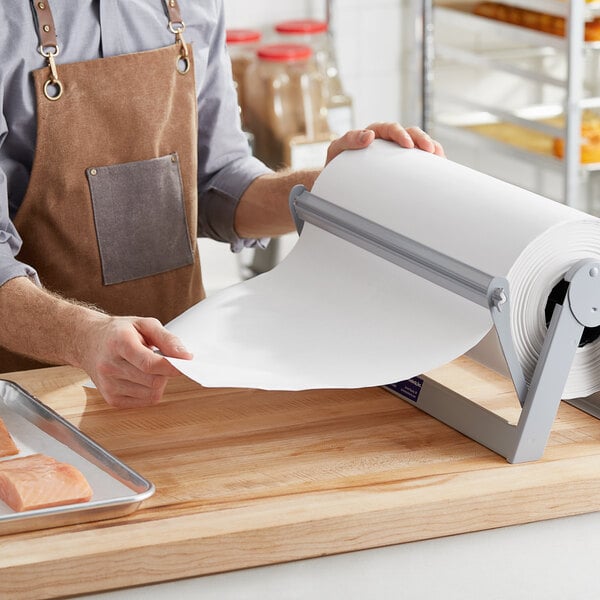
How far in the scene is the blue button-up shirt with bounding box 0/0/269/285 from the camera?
1642mm

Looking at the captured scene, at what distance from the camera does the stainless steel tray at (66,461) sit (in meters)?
1.15

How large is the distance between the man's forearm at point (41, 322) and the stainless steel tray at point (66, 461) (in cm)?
6

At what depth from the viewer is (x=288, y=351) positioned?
1.36 metres

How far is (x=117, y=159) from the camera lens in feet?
5.85

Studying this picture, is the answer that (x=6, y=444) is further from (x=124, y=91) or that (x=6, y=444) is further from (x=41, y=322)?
(x=124, y=91)

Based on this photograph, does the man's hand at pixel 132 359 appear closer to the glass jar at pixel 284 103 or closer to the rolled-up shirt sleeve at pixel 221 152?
the rolled-up shirt sleeve at pixel 221 152

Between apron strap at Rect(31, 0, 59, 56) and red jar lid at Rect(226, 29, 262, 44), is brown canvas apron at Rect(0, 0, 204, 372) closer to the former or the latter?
apron strap at Rect(31, 0, 59, 56)

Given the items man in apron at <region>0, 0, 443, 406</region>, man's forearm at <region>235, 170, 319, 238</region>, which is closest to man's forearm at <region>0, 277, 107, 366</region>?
man in apron at <region>0, 0, 443, 406</region>

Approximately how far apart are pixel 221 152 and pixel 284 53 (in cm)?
114

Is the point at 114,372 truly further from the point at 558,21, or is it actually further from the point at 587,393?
the point at 558,21

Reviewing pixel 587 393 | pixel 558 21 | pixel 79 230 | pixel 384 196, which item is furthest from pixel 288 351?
pixel 558 21

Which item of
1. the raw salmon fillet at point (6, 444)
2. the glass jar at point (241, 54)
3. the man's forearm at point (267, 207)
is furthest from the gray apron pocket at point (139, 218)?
the glass jar at point (241, 54)

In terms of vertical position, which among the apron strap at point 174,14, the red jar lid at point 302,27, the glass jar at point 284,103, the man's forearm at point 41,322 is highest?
the apron strap at point 174,14

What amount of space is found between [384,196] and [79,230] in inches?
21.3
